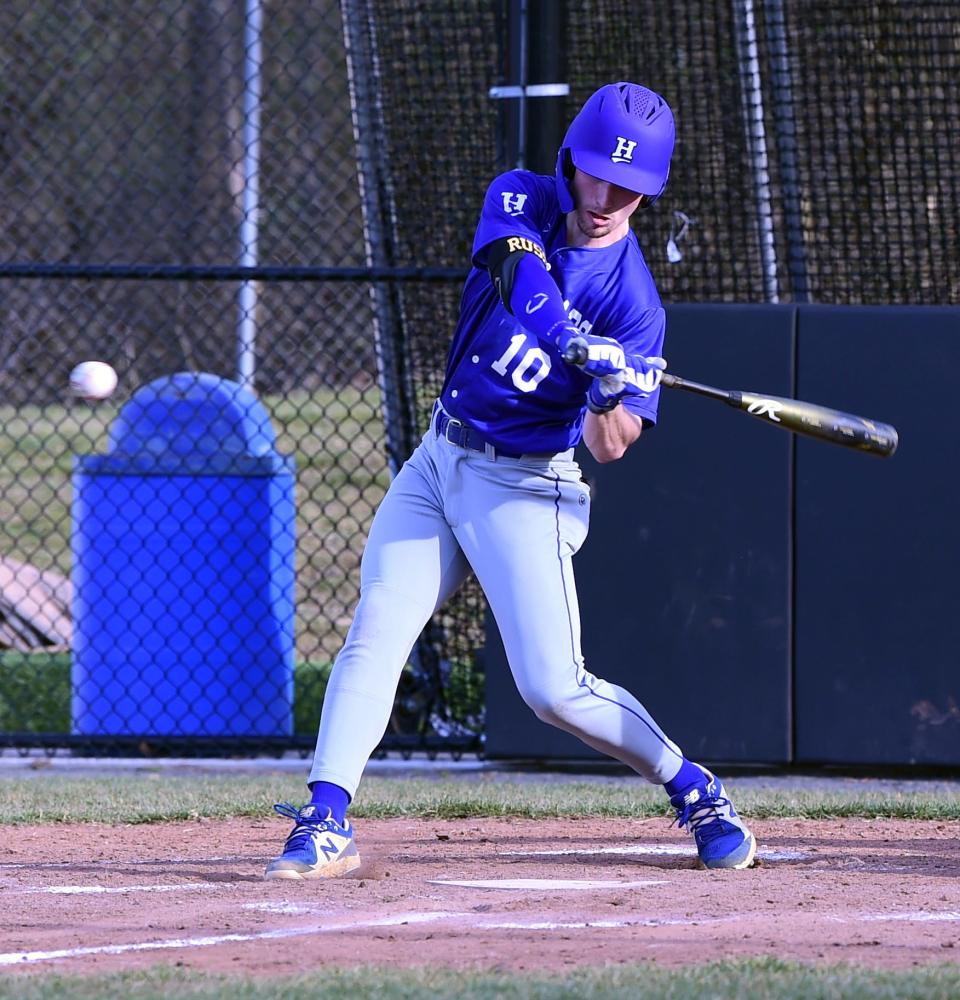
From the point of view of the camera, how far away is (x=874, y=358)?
21.3ft

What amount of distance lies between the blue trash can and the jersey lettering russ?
3456 mm

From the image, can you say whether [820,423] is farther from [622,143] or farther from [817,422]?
[622,143]

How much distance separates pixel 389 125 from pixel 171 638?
2.42m

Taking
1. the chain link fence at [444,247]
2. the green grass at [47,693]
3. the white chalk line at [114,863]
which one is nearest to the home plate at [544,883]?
the white chalk line at [114,863]

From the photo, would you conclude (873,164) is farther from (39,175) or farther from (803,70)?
(39,175)

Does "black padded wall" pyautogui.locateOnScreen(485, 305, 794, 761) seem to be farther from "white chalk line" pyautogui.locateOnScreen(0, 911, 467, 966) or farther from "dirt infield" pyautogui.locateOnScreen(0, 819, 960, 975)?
"white chalk line" pyautogui.locateOnScreen(0, 911, 467, 966)

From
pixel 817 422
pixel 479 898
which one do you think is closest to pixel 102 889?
pixel 479 898

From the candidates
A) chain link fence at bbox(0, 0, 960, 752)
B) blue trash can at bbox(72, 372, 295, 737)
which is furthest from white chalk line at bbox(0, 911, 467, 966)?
blue trash can at bbox(72, 372, 295, 737)

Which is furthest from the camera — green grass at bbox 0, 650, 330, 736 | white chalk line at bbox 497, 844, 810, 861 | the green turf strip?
green grass at bbox 0, 650, 330, 736

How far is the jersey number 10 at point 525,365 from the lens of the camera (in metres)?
4.26

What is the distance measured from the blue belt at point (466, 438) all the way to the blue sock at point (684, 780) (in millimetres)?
926

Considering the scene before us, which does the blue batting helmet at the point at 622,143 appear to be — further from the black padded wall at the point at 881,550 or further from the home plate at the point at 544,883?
the black padded wall at the point at 881,550

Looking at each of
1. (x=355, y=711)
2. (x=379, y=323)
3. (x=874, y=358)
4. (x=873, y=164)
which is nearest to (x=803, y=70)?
(x=873, y=164)

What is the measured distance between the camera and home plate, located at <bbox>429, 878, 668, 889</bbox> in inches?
164
